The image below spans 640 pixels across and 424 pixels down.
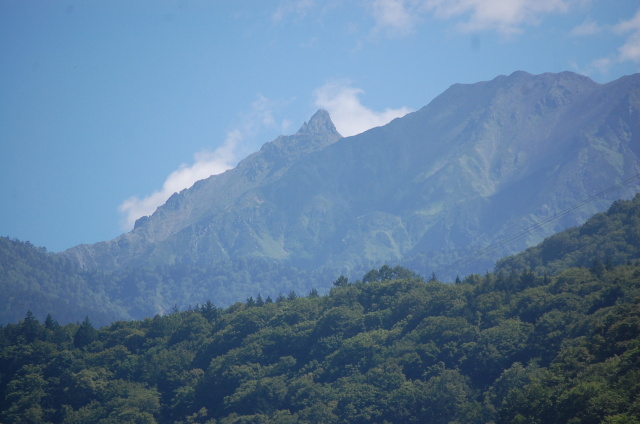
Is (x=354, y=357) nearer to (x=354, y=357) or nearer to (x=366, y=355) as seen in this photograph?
(x=354, y=357)

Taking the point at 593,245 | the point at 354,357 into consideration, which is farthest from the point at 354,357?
the point at 593,245

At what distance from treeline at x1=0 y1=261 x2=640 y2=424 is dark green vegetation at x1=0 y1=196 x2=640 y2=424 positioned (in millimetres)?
207

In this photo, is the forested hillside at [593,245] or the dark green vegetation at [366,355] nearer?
the dark green vegetation at [366,355]

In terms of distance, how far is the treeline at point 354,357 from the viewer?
8050 cm

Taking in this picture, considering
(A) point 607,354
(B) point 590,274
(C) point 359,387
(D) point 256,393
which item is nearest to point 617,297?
(B) point 590,274

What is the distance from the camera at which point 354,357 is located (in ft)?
351

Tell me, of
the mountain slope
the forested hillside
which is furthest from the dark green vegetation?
the forested hillside

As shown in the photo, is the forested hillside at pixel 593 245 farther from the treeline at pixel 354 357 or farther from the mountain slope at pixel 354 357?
the treeline at pixel 354 357

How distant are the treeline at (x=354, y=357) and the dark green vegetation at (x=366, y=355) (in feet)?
0.68

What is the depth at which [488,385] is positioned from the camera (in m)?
90.9

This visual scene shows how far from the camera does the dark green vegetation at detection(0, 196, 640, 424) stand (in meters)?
80.1

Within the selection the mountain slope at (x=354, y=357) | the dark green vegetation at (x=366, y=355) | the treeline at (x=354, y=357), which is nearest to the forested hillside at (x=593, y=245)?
the dark green vegetation at (x=366, y=355)

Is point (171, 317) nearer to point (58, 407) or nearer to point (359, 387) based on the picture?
point (58, 407)

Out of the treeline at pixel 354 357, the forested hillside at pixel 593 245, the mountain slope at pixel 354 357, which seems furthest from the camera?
the forested hillside at pixel 593 245
